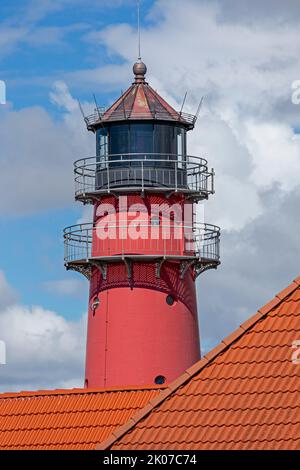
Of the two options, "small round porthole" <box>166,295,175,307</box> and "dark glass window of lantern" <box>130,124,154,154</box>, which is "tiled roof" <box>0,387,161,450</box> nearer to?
"small round porthole" <box>166,295,175,307</box>

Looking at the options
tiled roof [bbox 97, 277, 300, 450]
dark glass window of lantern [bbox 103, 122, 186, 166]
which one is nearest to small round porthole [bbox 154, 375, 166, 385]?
dark glass window of lantern [bbox 103, 122, 186, 166]

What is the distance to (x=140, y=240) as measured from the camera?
3988 centimetres

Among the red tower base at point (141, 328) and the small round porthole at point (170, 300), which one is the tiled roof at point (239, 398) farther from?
the small round porthole at point (170, 300)

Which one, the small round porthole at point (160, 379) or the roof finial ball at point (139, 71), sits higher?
the roof finial ball at point (139, 71)

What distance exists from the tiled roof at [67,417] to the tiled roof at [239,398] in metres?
8.15

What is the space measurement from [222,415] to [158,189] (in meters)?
17.7

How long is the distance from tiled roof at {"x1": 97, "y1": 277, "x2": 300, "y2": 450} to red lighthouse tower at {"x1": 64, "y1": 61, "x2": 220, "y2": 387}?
15.7 meters

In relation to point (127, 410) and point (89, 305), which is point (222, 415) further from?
point (89, 305)

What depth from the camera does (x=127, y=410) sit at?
32.3 m

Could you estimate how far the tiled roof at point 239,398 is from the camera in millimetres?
21859

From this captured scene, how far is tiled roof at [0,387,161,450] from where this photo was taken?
3183 centimetres

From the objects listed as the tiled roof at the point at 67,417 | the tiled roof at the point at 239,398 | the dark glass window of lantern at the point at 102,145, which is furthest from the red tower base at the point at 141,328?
the tiled roof at the point at 239,398

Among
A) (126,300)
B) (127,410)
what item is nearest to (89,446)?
(127,410)
